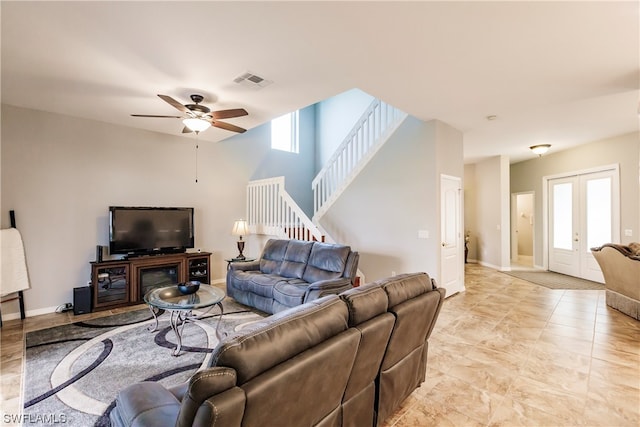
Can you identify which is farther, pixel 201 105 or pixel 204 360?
pixel 201 105

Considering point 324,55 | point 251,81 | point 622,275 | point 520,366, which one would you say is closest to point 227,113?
point 251,81

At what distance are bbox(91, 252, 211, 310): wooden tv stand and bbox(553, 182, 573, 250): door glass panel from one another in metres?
7.84

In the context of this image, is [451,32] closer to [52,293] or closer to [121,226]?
[121,226]

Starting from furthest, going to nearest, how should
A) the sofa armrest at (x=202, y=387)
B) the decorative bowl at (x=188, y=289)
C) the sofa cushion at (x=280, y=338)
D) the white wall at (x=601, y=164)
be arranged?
the white wall at (x=601, y=164) → the decorative bowl at (x=188, y=289) → the sofa cushion at (x=280, y=338) → the sofa armrest at (x=202, y=387)

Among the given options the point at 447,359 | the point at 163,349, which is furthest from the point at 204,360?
the point at 447,359

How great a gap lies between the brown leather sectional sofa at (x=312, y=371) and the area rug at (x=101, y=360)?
1.30m

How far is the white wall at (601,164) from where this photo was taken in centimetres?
522

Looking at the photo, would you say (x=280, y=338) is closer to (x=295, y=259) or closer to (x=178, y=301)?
(x=178, y=301)

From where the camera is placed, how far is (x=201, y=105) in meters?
3.83

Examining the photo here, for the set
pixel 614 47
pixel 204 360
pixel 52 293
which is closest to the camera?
pixel 614 47

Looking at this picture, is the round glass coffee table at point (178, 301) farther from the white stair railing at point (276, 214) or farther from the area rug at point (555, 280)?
the area rug at point (555, 280)

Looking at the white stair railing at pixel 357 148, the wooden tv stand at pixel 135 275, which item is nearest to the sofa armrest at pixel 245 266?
the wooden tv stand at pixel 135 275

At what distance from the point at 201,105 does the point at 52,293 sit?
345 centimetres

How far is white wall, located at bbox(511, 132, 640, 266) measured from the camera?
522 cm
